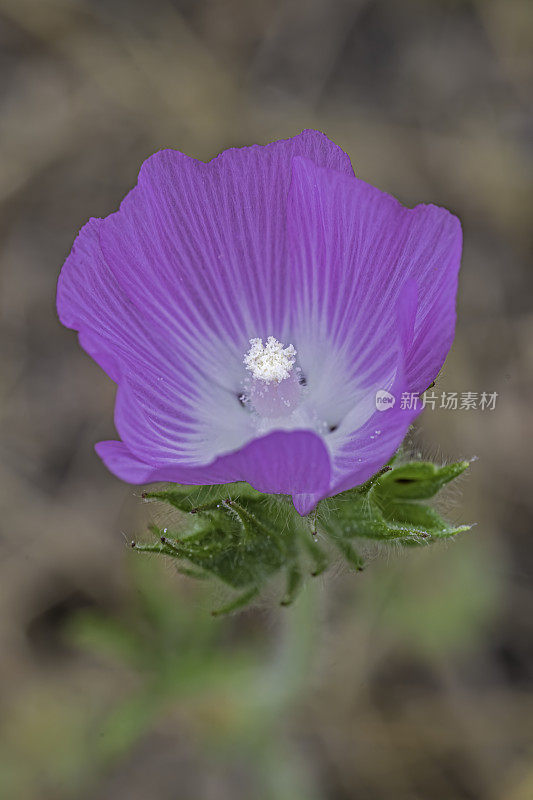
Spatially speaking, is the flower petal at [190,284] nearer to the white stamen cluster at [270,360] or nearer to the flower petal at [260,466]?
the white stamen cluster at [270,360]

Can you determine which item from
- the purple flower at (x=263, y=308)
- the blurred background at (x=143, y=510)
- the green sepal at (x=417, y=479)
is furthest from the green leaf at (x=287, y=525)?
the blurred background at (x=143, y=510)

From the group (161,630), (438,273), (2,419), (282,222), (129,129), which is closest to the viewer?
(438,273)

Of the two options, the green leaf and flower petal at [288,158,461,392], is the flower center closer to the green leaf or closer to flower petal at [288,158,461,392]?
flower petal at [288,158,461,392]

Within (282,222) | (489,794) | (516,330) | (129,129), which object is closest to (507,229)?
(516,330)

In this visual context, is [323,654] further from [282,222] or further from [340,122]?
[340,122]

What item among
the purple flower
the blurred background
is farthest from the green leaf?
the blurred background

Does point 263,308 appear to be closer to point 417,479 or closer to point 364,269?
point 364,269

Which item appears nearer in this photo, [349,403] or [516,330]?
[349,403]
